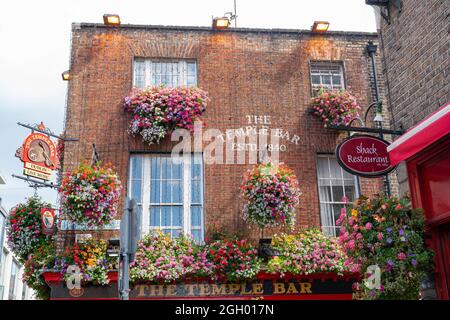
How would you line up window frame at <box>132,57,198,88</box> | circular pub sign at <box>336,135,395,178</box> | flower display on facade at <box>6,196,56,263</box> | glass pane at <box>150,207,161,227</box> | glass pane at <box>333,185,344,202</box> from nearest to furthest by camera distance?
circular pub sign at <box>336,135,395,178</box> < glass pane at <box>150,207,161,227</box> < flower display on facade at <box>6,196,56,263</box> < glass pane at <box>333,185,344,202</box> < window frame at <box>132,57,198,88</box>

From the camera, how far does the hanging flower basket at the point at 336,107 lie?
14.3 metres

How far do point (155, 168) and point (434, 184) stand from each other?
25.2 ft

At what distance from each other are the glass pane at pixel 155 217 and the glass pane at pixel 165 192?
270 millimetres

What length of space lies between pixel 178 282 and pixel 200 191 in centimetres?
237

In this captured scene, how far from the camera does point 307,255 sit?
1272 centimetres

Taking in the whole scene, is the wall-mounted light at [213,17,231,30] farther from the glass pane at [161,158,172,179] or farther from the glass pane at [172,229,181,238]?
the glass pane at [172,229,181,238]

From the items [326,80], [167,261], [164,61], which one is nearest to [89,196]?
[167,261]

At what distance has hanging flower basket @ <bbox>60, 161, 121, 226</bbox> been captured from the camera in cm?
1221

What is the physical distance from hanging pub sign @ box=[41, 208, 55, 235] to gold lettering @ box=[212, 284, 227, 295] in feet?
13.9

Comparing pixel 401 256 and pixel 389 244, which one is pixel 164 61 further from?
pixel 401 256

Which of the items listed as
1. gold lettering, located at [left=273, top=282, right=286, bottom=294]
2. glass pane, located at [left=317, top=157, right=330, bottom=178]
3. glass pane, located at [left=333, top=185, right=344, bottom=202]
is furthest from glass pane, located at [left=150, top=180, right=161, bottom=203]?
glass pane, located at [left=333, top=185, right=344, bottom=202]

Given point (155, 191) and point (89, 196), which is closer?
point (89, 196)

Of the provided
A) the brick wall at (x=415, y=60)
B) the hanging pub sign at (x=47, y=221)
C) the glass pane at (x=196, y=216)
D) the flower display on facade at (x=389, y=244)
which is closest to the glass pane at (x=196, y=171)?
the glass pane at (x=196, y=216)

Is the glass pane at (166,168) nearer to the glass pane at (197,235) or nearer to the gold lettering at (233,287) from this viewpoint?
the glass pane at (197,235)
